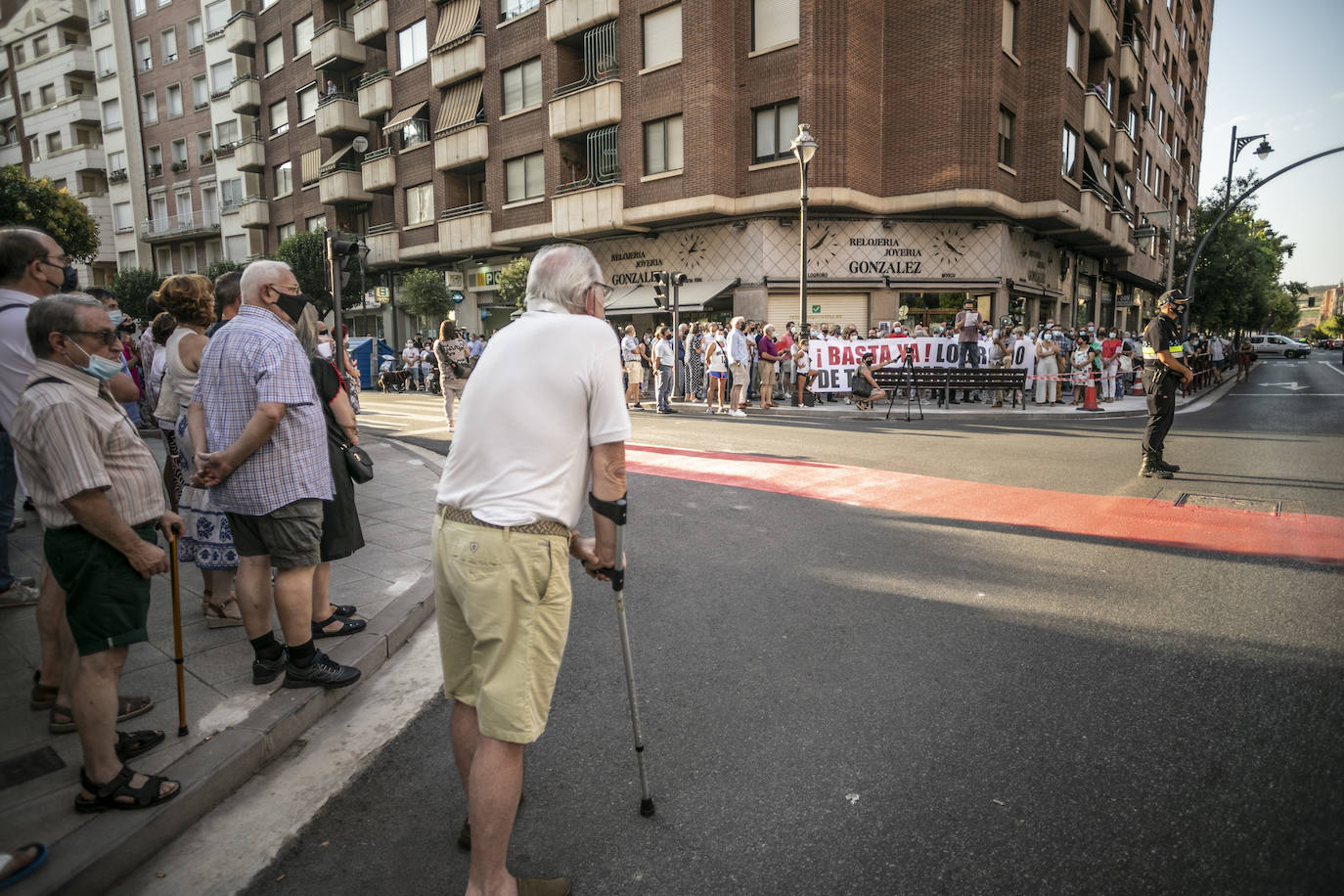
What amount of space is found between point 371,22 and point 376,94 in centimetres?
297

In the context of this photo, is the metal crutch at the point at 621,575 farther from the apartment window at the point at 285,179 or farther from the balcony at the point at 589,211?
the apartment window at the point at 285,179

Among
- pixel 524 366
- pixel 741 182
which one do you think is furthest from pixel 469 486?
pixel 741 182

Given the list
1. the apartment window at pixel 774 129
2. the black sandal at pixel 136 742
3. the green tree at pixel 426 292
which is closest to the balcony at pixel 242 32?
the green tree at pixel 426 292

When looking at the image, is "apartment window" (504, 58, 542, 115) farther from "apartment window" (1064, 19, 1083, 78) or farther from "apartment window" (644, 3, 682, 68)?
"apartment window" (1064, 19, 1083, 78)

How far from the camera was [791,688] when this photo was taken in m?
3.33

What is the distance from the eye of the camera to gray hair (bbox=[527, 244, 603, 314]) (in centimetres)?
209

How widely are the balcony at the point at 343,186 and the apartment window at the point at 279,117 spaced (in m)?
5.95

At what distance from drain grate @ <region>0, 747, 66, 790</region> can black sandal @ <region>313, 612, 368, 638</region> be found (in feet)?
4.02

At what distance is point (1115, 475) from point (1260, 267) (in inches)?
1489

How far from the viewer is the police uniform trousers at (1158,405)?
25.5ft

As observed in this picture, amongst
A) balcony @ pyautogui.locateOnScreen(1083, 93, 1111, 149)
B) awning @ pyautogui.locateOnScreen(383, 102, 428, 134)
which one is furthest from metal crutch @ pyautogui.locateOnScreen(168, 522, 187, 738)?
awning @ pyautogui.locateOnScreen(383, 102, 428, 134)

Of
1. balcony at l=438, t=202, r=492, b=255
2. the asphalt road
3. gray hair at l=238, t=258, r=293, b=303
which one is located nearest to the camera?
the asphalt road

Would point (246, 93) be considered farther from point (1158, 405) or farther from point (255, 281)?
point (1158, 405)

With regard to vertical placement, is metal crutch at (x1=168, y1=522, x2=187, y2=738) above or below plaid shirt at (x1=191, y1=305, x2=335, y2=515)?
below
